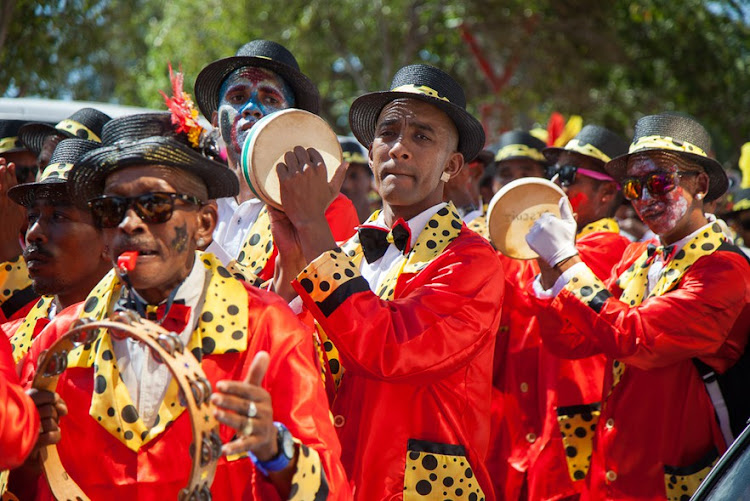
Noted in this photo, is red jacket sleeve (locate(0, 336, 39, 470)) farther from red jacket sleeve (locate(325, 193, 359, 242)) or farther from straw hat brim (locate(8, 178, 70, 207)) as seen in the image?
red jacket sleeve (locate(325, 193, 359, 242))

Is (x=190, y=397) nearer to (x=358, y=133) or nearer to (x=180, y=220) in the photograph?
(x=180, y=220)

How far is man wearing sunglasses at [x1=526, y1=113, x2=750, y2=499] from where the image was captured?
180 inches

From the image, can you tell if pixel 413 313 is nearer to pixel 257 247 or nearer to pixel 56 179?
pixel 257 247

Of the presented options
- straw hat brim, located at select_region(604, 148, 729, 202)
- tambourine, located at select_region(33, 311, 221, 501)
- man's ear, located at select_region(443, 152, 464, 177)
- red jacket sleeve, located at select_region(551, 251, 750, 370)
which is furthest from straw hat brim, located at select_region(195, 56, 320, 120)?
tambourine, located at select_region(33, 311, 221, 501)

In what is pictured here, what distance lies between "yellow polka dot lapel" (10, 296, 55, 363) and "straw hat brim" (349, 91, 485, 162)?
159 centimetres

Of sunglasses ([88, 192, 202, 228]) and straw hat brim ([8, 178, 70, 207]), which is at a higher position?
straw hat brim ([8, 178, 70, 207])

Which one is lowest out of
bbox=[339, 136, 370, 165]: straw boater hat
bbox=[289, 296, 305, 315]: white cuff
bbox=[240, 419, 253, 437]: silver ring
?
bbox=[240, 419, 253, 437]: silver ring

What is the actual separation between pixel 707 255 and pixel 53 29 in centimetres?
891

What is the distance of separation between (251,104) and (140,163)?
1794 millimetres

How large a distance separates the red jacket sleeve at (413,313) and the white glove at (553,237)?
102 centimetres

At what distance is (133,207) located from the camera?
2.98 metres

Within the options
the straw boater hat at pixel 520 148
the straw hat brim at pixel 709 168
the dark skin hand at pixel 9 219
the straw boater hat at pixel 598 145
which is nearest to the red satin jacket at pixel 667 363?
the straw hat brim at pixel 709 168

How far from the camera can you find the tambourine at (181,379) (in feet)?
8.06

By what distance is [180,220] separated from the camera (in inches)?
120
